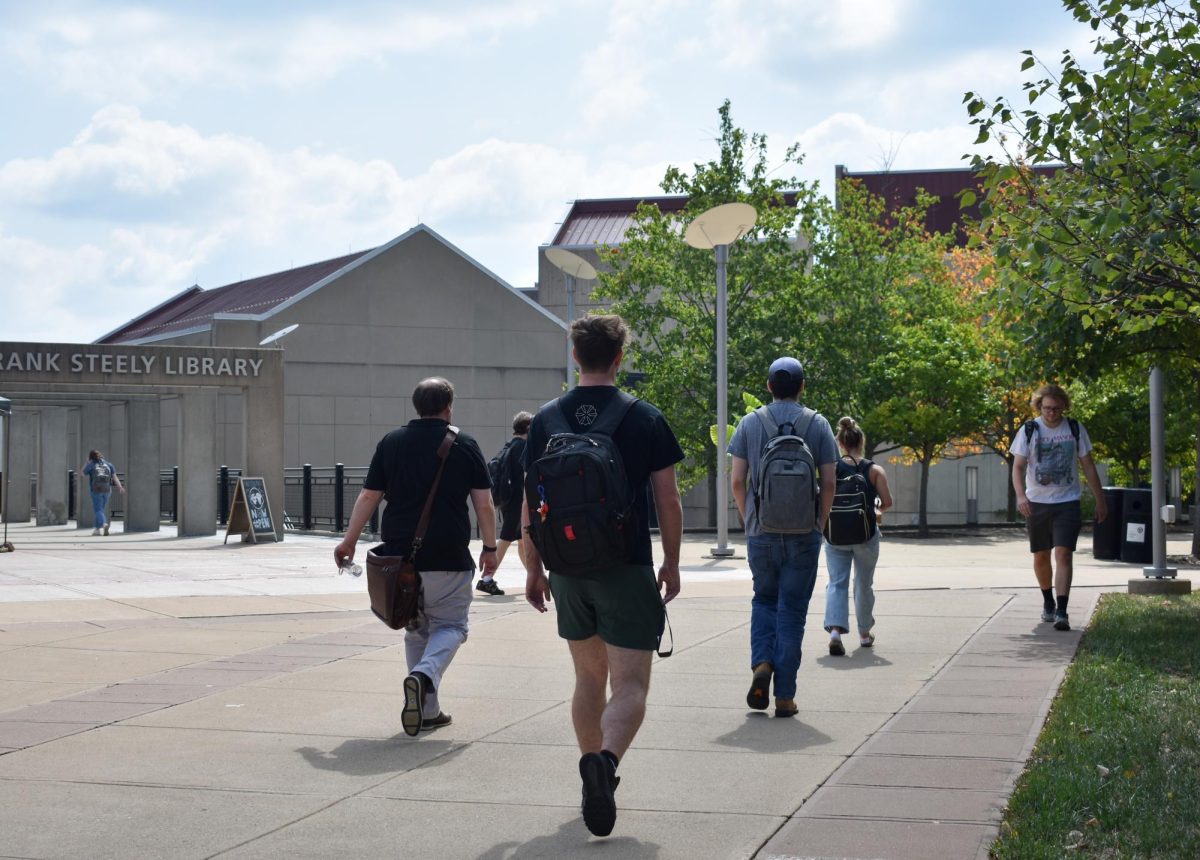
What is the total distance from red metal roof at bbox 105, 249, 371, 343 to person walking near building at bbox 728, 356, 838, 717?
3643 cm

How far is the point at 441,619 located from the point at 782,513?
172 centimetres

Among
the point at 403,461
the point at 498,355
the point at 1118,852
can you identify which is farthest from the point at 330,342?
the point at 1118,852

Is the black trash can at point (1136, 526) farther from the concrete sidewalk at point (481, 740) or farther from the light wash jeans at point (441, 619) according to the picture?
the light wash jeans at point (441, 619)

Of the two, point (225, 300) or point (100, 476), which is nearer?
point (100, 476)

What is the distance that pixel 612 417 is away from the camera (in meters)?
5.01

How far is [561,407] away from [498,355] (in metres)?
37.1

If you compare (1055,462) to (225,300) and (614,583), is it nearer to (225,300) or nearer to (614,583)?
(614,583)

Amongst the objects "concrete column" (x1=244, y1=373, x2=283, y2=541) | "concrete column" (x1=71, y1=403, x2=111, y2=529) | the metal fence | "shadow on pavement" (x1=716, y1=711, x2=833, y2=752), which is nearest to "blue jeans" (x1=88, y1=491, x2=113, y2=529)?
the metal fence

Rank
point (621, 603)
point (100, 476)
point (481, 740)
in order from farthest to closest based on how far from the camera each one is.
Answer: point (100, 476)
point (481, 740)
point (621, 603)

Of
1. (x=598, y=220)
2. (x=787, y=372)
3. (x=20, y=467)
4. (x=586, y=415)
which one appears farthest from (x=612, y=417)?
(x=598, y=220)

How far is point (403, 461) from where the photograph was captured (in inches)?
272

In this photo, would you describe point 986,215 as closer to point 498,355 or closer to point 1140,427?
point 1140,427

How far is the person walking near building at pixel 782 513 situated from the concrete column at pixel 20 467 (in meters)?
31.9

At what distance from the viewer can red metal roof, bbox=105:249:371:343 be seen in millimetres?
44688
